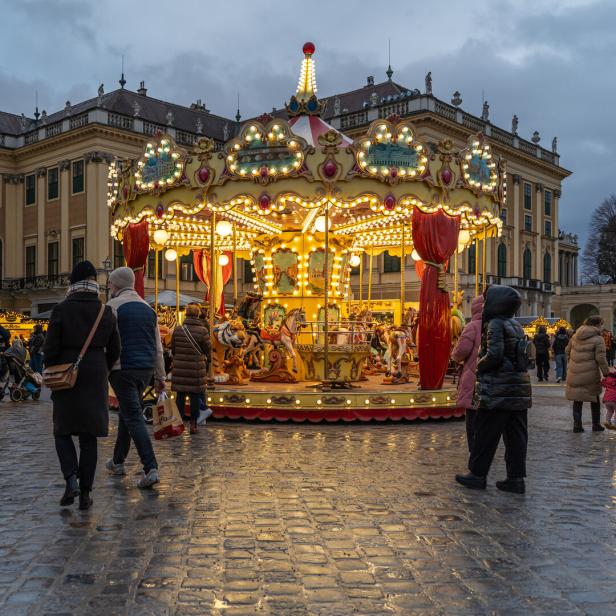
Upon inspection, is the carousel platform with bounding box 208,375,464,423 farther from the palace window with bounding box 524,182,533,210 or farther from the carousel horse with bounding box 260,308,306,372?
the palace window with bounding box 524,182,533,210

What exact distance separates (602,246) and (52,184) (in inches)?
1790

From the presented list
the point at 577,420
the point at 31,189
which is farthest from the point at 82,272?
the point at 31,189

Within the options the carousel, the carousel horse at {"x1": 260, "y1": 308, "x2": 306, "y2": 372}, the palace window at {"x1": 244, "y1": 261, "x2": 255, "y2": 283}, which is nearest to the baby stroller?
the carousel

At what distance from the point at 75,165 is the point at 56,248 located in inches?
194

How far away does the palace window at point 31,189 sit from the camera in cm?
4578

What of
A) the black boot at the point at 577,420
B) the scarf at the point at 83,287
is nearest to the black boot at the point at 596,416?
the black boot at the point at 577,420

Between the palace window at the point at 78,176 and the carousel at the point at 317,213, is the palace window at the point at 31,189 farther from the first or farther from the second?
the carousel at the point at 317,213

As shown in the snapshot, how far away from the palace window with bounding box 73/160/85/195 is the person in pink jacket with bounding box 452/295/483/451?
3824 centimetres

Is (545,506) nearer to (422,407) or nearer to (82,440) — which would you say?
(82,440)

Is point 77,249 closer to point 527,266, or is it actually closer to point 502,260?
point 502,260

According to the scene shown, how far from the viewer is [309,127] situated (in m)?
14.0

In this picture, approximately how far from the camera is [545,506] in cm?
610

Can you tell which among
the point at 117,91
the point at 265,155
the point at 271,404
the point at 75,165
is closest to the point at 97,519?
the point at 271,404

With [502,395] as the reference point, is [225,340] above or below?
above
